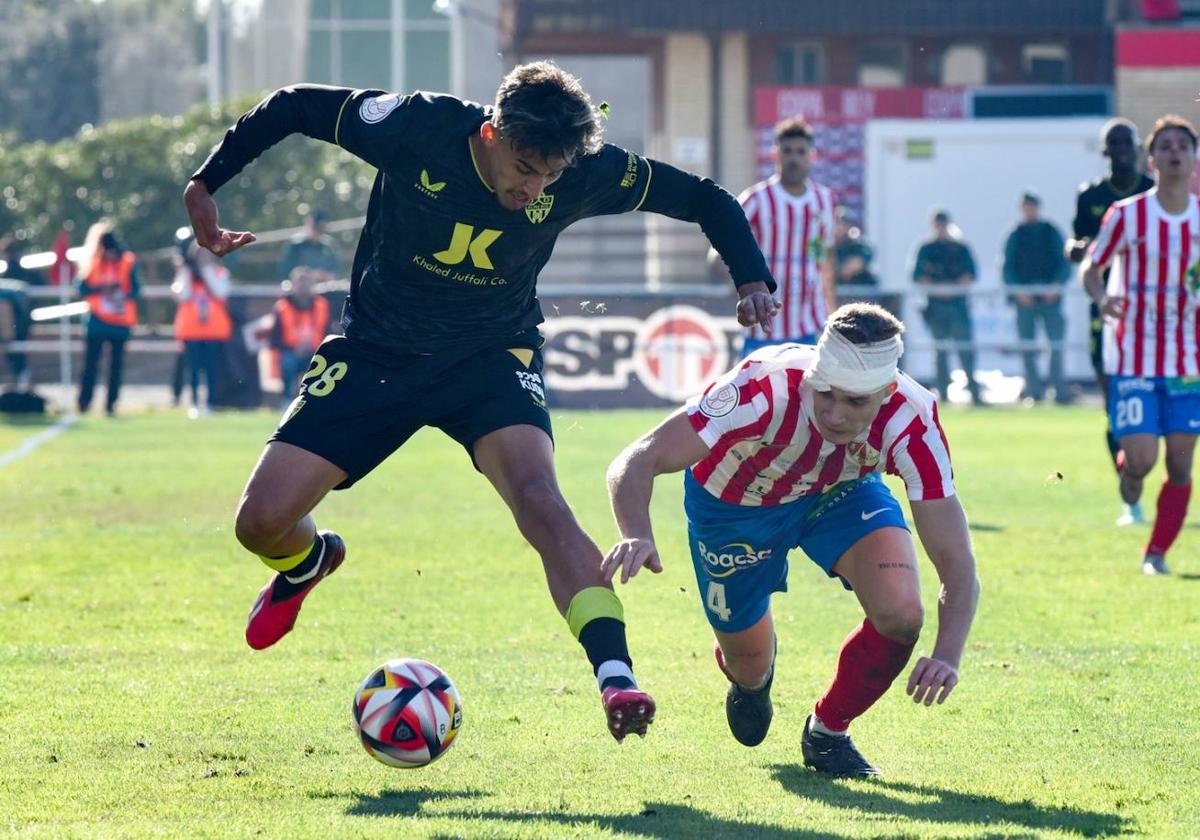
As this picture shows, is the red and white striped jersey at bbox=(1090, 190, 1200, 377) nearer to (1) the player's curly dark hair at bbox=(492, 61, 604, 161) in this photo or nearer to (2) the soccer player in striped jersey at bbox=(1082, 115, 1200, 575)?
(2) the soccer player in striped jersey at bbox=(1082, 115, 1200, 575)

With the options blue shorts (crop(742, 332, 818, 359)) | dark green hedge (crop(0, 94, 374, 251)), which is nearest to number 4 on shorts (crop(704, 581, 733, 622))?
blue shorts (crop(742, 332, 818, 359))

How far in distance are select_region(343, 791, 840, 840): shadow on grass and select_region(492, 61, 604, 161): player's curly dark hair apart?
173 cm

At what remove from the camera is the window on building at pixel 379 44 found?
48.4 m

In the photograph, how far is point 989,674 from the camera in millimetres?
6965

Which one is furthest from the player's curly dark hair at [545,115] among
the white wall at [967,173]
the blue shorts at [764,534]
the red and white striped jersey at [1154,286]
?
the white wall at [967,173]

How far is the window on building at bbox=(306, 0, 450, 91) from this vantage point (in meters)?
48.4

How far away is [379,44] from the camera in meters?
48.8

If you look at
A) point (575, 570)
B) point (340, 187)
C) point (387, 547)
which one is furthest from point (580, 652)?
point (340, 187)

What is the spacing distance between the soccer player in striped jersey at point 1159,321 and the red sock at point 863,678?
4.24 meters

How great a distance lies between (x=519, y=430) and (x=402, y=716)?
957 millimetres

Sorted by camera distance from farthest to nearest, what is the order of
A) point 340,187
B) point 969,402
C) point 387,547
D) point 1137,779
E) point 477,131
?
1. point 340,187
2. point 969,402
3. point 387,547
4. point 477,131
5. point 1137,779

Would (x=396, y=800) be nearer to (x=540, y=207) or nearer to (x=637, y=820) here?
(x=637, y=820)

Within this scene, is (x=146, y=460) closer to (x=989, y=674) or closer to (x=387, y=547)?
(x=387, y=547)

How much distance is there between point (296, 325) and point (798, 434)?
1579cm
